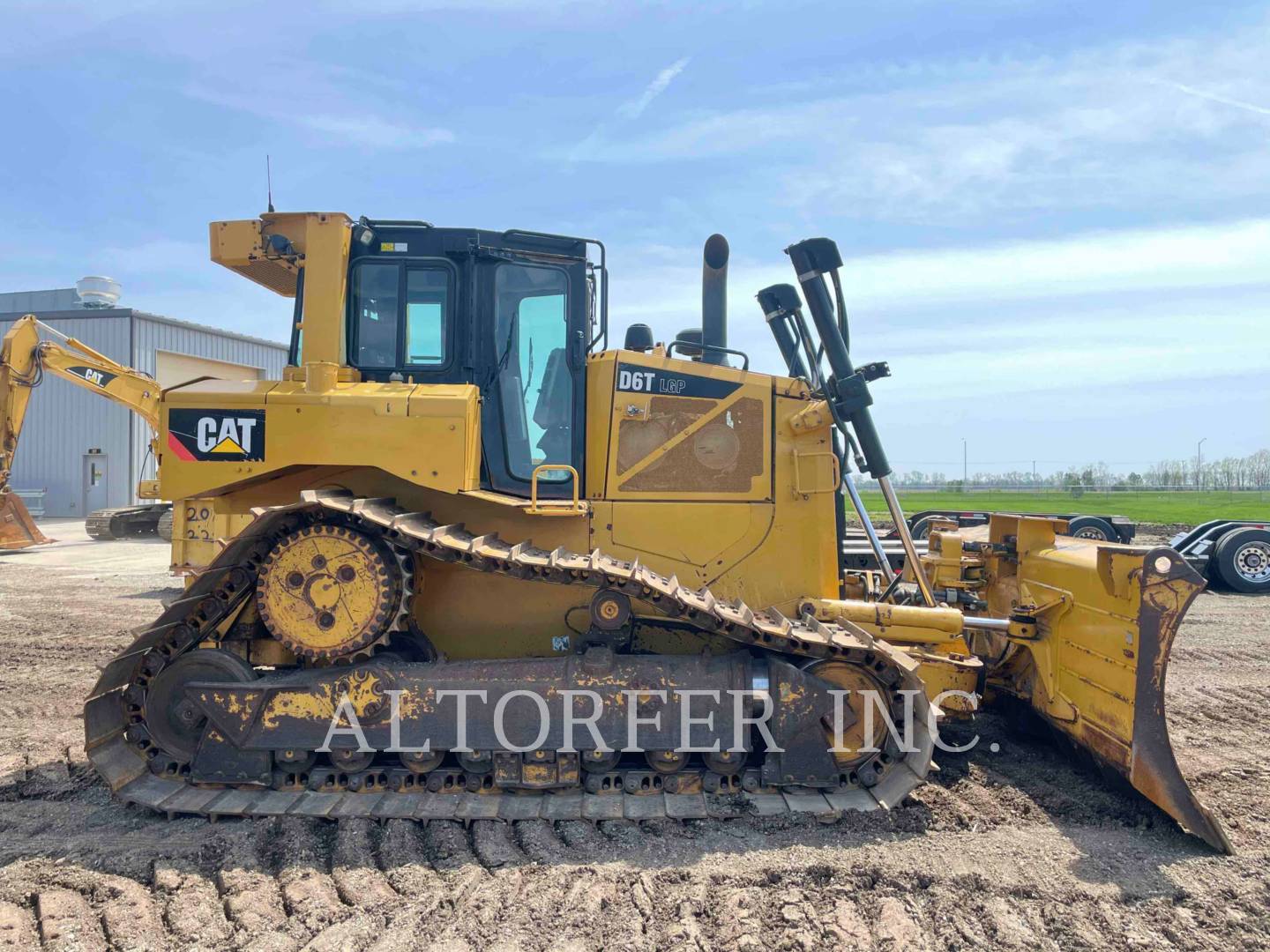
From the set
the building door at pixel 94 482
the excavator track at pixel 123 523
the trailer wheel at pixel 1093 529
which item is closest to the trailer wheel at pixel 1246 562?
the trailer wheel at pixel 1093 529

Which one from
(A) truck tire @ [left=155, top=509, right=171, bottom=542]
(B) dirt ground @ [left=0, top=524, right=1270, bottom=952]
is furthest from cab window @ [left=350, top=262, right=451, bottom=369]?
(A) truck tire @ [left=155, top=509, right=171, bottom=542]

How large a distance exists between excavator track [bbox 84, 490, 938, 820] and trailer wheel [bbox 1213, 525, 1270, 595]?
13186 millimetres

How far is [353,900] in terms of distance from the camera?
3.72 m

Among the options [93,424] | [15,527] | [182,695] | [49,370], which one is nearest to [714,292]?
[182,695]

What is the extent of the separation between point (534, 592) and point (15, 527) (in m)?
19.5

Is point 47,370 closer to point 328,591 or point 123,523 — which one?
point 123,523

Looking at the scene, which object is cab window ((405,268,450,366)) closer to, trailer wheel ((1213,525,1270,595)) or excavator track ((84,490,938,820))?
excavator track ((84,490,938,820))

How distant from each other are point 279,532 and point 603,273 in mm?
2616

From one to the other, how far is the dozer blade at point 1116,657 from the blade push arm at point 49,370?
13.7m

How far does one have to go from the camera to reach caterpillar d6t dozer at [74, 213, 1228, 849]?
4523mm

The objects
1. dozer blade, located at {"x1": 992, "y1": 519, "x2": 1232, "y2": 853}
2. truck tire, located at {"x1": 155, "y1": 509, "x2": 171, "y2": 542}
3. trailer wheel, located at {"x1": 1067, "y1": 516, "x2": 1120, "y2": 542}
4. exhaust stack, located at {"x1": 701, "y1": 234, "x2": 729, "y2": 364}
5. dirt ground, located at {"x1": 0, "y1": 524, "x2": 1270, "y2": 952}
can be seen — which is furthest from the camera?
truck tire, located at {"x1": 155, "y1": 509, "x2": 171, "y2": 542}

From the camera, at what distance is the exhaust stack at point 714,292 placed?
6195mm

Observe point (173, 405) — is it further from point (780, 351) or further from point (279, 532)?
point (780, 351)

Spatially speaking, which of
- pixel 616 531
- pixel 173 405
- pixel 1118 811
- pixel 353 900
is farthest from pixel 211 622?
pixel 1118 811
